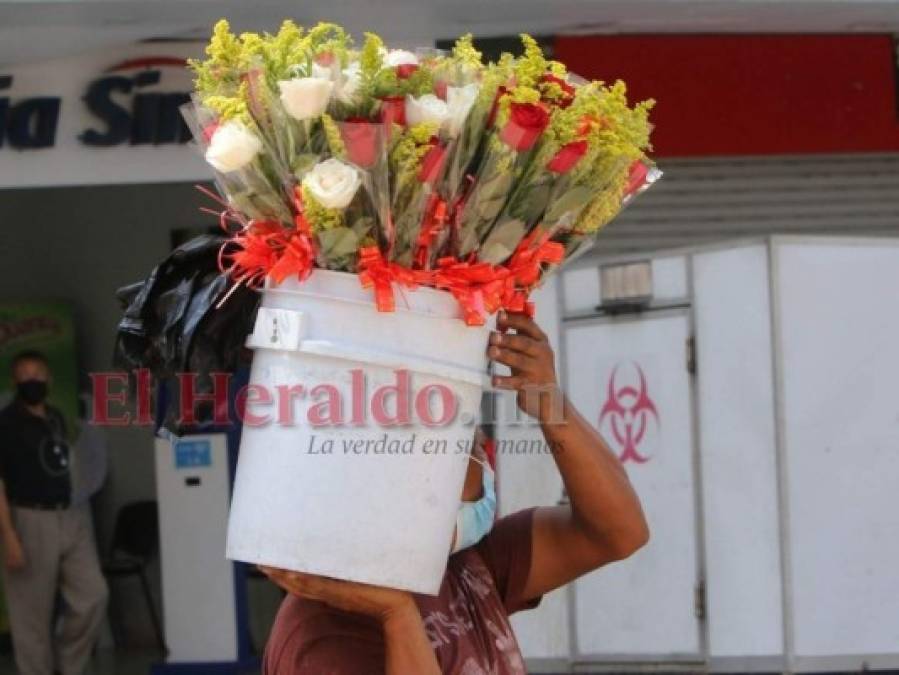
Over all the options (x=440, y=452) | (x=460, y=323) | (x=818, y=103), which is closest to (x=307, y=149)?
(x=460, y=323)

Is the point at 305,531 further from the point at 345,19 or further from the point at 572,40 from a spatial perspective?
the point at 572,40

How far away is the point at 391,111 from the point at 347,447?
1.71ft

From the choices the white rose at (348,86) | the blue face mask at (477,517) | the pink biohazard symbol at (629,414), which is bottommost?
the blue face mask at (477,517)

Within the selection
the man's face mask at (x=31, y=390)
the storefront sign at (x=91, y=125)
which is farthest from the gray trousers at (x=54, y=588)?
the storefront sign at (x=91, y=125)

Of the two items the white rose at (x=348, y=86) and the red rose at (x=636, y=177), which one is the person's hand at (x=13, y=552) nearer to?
the red rose at (x=636, y=177)

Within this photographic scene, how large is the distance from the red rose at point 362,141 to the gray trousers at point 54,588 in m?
6.74

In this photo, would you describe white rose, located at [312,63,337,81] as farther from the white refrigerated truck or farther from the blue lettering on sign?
the blue lettering on sign

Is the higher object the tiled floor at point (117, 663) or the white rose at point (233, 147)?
the white rose at point (233, 147)

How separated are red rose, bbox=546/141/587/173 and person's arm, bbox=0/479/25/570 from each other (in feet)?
21.3

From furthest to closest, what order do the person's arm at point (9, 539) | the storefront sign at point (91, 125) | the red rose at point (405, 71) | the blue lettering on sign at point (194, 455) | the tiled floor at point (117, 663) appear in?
the tiled floor at point (117, 663), the blue lettering on sign at point (194, 455), the person's arm at point (9, 539), the storefront sign at point (91, 125), the red rose at point (405, 71)

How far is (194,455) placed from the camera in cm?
910

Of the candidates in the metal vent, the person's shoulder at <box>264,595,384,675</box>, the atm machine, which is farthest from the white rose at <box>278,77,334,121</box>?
the atm machine

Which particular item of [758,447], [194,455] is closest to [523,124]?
[758,447]

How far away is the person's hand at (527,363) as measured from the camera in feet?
8.99
